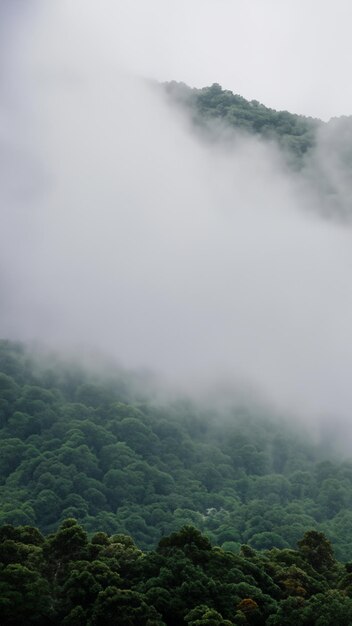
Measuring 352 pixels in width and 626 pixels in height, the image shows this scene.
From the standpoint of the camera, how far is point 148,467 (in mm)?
106375

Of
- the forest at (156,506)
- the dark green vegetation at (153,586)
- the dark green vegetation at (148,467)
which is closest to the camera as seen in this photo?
the dark green vegetation at (153,586)

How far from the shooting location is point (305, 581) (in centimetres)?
4900

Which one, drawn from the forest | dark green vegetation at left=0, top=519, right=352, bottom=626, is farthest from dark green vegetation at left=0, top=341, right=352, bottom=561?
dark green vegetation at left=0, top=519, right=352, bottom=626

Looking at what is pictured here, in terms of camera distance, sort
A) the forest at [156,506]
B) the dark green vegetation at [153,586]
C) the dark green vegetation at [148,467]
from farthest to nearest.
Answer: the dark green vegetation at [148,467] < the forest at [156,506] < the dark green vegetation at [153,586]

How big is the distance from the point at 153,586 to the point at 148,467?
62024 millimetres

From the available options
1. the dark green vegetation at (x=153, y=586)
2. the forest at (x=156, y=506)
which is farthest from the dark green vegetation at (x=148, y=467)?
the dark green vegetation at (x=153, y=586)

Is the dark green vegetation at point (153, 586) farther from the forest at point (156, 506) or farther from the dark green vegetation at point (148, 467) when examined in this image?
the dark green vegetation at point (148, 467)

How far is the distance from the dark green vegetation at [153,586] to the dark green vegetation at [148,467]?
37934 millimetres

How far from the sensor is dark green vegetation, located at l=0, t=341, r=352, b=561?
9344cm

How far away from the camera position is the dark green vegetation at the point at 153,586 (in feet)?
137

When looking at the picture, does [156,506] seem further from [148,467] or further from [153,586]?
[153,586]

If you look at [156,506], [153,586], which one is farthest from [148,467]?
[153,586]

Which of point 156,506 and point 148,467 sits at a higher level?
point 148,467

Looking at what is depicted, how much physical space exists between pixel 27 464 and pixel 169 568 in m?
59.6
